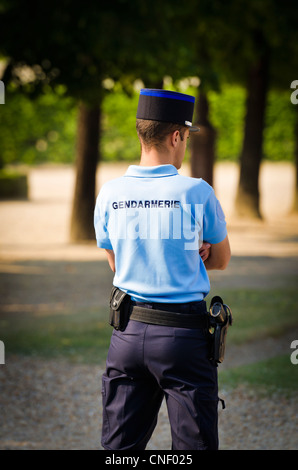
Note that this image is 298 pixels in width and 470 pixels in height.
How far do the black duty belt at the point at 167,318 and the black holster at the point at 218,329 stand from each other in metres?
0.06

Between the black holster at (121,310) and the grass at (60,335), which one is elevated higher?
the black holster at (121,310)

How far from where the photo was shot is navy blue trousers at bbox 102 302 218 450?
250 cm

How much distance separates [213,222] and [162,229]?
0.20 meters

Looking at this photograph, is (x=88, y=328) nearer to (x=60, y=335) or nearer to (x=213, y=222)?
(x=60, y=335)

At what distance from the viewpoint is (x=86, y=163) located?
1335 centimetres

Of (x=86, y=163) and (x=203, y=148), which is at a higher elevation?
(x=203, y=148)

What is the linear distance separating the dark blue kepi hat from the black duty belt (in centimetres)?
74

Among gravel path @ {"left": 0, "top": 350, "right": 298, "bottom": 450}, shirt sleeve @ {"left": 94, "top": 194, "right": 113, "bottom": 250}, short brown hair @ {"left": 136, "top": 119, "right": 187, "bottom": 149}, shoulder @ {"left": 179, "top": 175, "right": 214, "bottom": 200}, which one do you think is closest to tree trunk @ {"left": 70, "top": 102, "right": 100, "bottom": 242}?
gravel path @ {"left": 0, "top": 350, "right": 298, "bottom": 450}

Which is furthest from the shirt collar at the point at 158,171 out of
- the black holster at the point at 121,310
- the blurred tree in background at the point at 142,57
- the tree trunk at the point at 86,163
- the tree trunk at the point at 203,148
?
the tree trunk at the point at 203,148

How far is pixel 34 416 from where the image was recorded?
487cm

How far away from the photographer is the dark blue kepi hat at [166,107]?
2553 millimetres

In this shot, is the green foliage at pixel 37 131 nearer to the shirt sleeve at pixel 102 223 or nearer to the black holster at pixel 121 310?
the shirt sleeve at pixel 102 223

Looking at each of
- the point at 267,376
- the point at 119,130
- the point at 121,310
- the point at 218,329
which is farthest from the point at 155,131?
the point at 119,130

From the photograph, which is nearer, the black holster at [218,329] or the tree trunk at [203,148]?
the black holster at [218,329]
